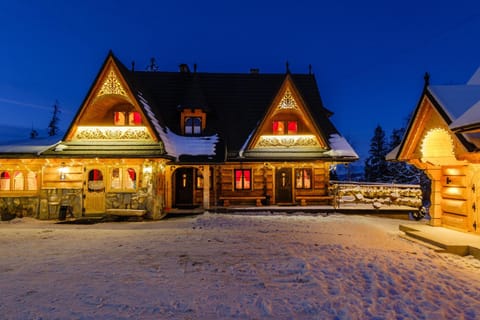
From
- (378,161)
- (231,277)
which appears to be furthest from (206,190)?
(378,161)

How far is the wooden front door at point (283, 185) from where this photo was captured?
18141mm

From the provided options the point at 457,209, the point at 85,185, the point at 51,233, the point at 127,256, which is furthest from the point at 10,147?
the point at 457,209

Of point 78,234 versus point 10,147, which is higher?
point 10,147

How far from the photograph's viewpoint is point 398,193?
16406 millimetres

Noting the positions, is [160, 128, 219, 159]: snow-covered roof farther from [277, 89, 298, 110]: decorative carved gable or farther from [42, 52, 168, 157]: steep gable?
[277, 89, 298, 110]: decorative carved gable

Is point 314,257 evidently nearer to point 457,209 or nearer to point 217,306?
point 217,306

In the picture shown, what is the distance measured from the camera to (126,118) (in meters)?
16.1

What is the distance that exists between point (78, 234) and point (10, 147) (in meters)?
7.50

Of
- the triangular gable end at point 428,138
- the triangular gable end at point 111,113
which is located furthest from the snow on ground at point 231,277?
the triangular gable end at point 111,113

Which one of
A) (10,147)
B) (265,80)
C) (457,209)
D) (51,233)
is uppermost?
(265,80)

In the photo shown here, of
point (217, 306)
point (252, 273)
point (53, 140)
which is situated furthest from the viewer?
point (53, 140)

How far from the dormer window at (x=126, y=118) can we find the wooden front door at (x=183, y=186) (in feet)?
13.2

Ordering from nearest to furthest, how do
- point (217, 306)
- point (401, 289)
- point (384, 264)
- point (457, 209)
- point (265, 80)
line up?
point (217, 306), point (401, 289), point (384, 264), point (457, 209), point (265, 80)

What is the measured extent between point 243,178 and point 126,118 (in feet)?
24.7
